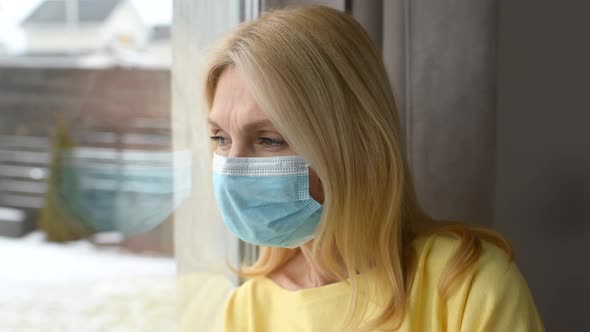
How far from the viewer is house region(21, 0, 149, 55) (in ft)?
3.84

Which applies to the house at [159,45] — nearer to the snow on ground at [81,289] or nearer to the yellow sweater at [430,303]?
the snow on ground at [81,289]

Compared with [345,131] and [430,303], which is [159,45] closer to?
[345,131]

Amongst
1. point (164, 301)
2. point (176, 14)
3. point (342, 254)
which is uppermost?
point (176, 14)

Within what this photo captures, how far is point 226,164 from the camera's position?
1.19 metres

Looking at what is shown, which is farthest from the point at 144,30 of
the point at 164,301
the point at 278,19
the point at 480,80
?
the point at 480,80

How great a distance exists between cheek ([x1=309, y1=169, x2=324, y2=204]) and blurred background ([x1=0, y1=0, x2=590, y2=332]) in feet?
1.34

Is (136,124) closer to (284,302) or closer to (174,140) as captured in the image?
(174,140)

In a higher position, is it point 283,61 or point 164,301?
point 283,61

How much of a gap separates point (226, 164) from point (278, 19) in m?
0.28

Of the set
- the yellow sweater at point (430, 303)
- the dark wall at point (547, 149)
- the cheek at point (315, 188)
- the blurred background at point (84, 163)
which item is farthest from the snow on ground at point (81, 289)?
the dark wall at point (547, 149)

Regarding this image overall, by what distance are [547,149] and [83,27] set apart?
1153 millimetres

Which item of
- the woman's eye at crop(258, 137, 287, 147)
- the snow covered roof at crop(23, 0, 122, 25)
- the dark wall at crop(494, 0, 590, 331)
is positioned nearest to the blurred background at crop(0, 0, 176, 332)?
the snow covered roof at crop(23, 0, 122, 25)

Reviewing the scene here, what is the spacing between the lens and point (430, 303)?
1221 mm

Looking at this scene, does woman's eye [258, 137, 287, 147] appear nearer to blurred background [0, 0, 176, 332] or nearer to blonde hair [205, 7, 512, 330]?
blonde hair [205, 7, 512, 330]
